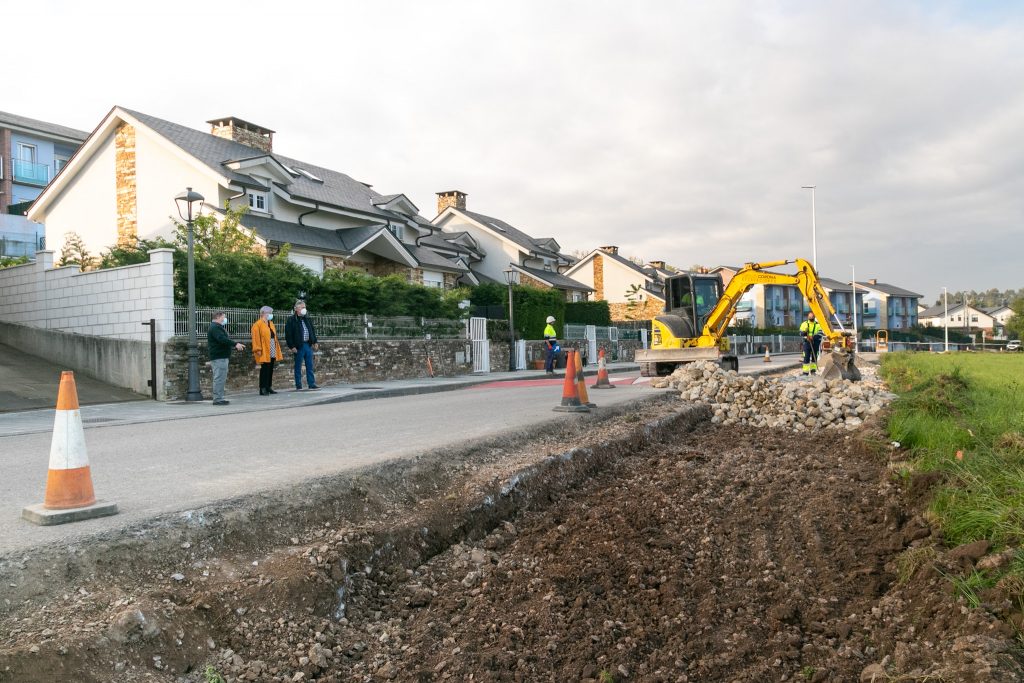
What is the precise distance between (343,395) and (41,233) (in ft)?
94.8

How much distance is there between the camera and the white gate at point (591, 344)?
34719 mm

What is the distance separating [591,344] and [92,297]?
917 inches

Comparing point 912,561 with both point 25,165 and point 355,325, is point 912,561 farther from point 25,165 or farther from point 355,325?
point 25,165

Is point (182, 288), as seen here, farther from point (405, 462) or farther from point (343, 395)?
point (405, 462)

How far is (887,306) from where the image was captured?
106 m

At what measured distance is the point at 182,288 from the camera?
15289mm

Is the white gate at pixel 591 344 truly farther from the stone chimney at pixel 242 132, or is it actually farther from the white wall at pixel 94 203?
the white wall at pixel 94 203

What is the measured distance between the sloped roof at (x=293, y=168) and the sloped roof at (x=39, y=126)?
1434cm

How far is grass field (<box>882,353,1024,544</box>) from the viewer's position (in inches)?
163

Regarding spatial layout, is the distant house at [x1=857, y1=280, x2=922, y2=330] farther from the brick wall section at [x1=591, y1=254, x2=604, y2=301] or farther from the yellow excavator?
the yellow excavator

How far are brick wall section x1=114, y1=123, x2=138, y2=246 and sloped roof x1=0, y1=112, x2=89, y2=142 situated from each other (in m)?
15.0

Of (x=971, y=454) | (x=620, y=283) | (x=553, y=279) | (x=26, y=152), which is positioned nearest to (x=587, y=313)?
(x=553, y=279)

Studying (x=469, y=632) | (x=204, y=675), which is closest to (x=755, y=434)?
(x=469, y=632)

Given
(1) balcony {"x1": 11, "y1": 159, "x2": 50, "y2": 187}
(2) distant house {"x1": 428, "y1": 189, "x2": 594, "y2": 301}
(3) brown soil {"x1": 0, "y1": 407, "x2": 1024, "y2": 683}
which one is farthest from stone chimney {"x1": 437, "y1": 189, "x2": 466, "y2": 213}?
(3) brown soil {"x1": 0, "y1": 407, "x2": 1024, "y2": 683}
